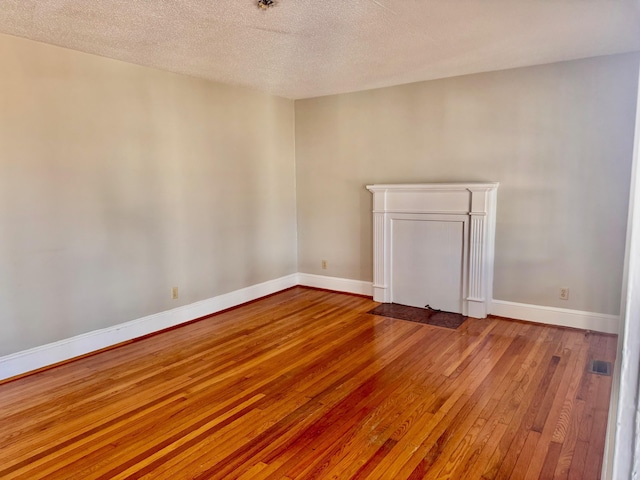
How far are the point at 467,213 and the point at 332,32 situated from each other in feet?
6.94

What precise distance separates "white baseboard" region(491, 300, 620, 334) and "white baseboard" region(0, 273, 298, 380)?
263 centimetres

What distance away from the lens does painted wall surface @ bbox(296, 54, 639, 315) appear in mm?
3484

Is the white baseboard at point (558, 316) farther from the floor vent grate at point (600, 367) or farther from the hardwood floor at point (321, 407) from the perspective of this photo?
the floor vent grate at point (600, 367)

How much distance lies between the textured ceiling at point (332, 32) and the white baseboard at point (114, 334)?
2208 millimetres

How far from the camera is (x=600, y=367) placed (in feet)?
9.71

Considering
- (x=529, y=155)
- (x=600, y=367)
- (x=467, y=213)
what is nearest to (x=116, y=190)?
(x=467, y=213)

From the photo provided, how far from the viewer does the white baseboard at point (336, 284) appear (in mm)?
4965

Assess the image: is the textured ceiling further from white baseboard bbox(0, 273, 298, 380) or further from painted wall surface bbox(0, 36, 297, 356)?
white baseboard bbox(0, 273, 298, 380)

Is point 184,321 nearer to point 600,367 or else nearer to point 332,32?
point 332,32

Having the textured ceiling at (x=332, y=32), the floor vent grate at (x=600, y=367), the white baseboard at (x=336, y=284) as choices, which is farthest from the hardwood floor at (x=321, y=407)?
the textured ceiling at (x=332, y=32)

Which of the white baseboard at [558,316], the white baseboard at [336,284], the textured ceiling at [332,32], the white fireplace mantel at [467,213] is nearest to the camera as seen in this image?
the textured ceiling at [332,32]

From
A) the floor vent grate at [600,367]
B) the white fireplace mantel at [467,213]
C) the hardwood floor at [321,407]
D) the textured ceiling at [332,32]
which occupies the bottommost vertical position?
the hardwood floor at [321,407]

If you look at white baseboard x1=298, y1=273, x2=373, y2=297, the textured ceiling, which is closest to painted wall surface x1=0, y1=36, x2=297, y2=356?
the textured ceiling

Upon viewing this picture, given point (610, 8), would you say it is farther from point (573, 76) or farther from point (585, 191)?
point (585, 191)
